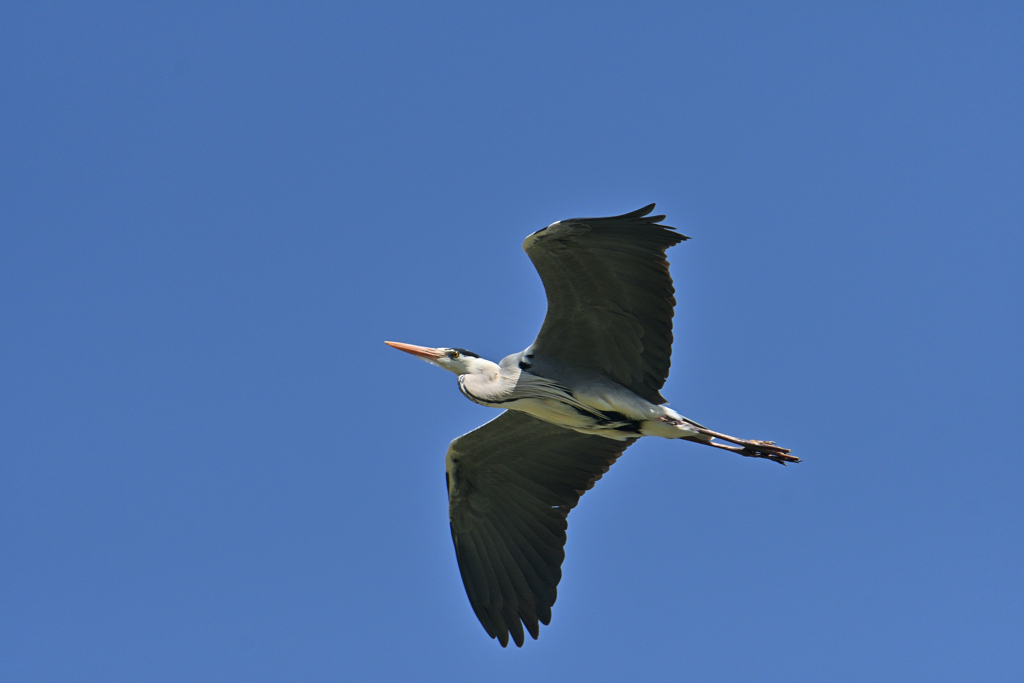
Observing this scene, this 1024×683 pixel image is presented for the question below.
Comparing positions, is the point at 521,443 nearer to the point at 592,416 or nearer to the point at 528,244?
the point at 592,416

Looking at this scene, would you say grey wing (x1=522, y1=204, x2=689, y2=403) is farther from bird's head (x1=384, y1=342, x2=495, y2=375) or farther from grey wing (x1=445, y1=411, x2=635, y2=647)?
grey wing (x1=445, y1=411, x2=635, y2=647)

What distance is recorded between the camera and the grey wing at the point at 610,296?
689cm

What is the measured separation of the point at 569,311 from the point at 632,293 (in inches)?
22.1

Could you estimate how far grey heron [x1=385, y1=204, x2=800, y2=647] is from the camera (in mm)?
7078

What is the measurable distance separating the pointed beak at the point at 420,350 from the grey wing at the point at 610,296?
113 centimetres

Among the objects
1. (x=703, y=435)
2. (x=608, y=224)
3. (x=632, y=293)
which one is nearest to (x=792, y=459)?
(x=703, y=435)

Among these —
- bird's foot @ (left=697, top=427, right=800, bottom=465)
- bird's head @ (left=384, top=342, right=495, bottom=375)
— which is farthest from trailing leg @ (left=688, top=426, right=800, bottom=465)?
bird's head @ (left=384, top=342, right=495, bottom=375)

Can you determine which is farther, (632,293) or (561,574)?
(561,574)

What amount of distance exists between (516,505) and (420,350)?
170 centimetres

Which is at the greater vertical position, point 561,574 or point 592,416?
point 592,416

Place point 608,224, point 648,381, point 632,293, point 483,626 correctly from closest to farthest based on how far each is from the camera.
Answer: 1. point 608,224
2. point 632,293
3. point 648,381
4. point 483,626

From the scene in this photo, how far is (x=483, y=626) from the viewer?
328 inches

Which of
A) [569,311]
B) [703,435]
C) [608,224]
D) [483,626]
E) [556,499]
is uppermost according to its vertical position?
[608,224]

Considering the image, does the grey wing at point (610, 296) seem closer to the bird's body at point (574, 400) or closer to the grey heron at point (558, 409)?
the grey heron at point (558, 409)
